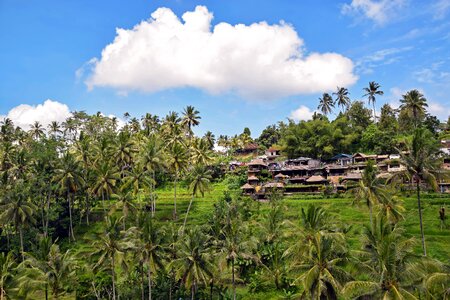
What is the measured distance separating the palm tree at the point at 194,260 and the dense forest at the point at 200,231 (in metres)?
0.11

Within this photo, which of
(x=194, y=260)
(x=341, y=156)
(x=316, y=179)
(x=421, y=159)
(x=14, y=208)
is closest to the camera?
(x=421, y=159)

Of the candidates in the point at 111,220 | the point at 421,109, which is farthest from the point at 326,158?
the point at 111,220

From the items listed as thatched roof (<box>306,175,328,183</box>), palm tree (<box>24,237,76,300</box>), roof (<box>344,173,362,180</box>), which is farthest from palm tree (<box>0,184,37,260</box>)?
roof (<box>344,173,362,180</box>)

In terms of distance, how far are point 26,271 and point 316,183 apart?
199 feet

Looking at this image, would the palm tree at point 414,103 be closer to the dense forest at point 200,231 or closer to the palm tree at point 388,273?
the dense forest at point 200,231

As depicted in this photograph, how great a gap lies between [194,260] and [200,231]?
338cm

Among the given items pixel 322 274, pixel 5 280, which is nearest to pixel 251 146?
pixel 5 280

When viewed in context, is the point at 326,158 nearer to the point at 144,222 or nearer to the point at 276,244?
the point at 276,244

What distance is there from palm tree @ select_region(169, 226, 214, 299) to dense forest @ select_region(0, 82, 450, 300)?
0.11 metres

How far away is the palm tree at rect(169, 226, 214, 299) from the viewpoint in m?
43.1

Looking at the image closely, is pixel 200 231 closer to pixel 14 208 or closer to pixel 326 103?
pixel 14 208

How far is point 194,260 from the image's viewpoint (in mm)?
43062

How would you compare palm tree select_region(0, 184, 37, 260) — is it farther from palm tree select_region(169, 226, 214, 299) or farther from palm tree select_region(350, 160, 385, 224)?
palm tree select_region(350, 160, 385, 224)

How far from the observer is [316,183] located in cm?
8831
